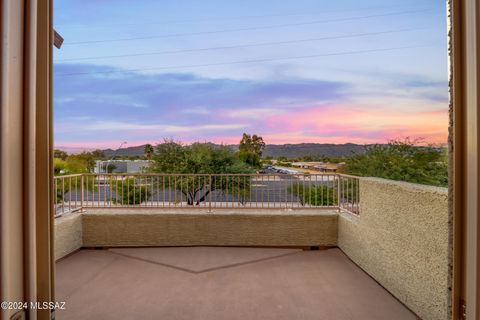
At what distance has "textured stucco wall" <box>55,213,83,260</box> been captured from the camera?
173 inches

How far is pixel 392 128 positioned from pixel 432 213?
18.7 feet

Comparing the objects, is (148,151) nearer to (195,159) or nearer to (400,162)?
(195,159)

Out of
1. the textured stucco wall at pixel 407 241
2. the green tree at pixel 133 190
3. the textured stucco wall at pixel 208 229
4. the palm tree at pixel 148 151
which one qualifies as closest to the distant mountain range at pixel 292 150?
the palm tree at pixel 148 151

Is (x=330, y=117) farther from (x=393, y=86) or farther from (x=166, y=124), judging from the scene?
(x=166, y=124)

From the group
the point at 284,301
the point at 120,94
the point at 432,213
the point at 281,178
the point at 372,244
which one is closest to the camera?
the point at 432,213

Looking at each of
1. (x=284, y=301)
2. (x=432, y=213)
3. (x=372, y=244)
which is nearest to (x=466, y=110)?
(x=432, y=213)

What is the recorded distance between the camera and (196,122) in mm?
9789

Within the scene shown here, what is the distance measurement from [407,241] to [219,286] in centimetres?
209

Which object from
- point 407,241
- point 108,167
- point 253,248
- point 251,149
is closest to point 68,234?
point 253,248

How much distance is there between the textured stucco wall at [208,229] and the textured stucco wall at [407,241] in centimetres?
96

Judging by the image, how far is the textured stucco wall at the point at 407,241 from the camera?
99.8 inches

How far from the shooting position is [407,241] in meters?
3.00

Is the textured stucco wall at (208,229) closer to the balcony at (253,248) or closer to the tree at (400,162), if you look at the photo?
the balcony at (253,248)

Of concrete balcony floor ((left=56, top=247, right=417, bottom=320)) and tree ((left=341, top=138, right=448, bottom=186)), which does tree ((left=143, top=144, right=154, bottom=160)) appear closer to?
concrete balcony floor ((left=56, top=247, right=417, bottom=320))
